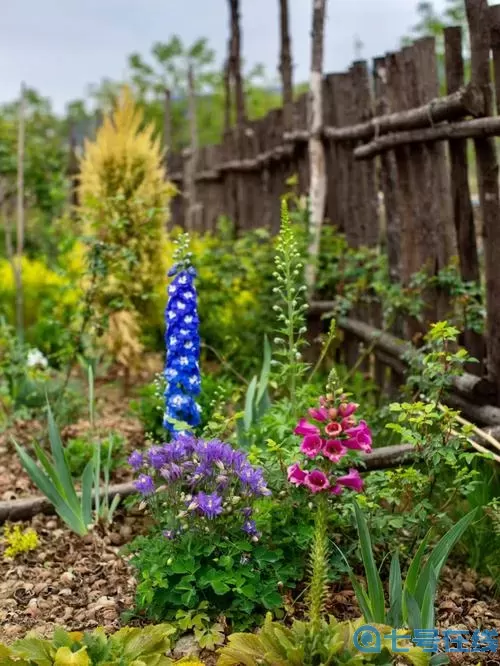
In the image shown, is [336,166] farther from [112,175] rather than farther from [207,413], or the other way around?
[207,413]

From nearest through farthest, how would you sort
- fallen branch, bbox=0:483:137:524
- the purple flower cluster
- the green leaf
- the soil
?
the green leaf, the purple flower cluster, fallen branch, bbox=0:483:137:524, the soil

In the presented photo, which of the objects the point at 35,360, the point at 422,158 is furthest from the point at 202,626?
the point at 35,360

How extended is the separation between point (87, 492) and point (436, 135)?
2440 mm

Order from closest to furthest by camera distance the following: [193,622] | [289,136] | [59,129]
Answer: [193,622]
[289,136]
[59,129]

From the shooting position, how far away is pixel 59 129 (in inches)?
1613

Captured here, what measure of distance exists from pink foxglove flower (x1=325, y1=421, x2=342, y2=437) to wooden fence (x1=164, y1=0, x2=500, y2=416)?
1.81 m

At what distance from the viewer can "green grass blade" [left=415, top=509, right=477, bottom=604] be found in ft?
8.80

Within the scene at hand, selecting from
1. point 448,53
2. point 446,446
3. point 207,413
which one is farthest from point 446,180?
point 446,446

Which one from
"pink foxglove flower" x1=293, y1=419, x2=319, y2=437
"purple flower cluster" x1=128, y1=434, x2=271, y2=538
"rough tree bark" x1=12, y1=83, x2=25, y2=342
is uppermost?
"rough tree bark" x1=12, y1=83, x2=25, y2=342

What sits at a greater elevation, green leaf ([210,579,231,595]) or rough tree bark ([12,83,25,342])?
rough tree bark ([12,83,25,342])

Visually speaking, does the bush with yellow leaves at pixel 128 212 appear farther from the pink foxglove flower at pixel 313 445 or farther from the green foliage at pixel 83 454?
the pink foxglove flower at pixel 313 445

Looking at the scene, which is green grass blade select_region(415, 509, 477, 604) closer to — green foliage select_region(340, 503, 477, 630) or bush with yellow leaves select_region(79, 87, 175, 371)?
green foliage select_region(340, 503, 477, 630)

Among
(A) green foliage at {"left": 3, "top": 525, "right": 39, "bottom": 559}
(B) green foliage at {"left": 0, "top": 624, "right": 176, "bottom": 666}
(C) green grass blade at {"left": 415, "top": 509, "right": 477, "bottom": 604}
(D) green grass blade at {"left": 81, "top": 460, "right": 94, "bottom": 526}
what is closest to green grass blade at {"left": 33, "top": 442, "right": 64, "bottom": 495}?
(D) green grass blade at {"left": 81, "top": 460, "right": 94, "bottom": 526}

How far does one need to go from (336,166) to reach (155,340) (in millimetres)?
1928
